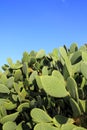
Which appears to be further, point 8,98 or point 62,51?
point 8,98

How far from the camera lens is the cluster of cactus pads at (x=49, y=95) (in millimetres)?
1771

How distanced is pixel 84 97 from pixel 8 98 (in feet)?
2.52

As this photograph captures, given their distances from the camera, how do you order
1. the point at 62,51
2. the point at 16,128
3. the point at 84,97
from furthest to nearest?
1. the point at 16,128
2. the point at 62,51
3. the point at 84,97

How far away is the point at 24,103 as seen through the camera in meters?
2.21

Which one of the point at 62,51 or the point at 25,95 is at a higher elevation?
the point at 62,51

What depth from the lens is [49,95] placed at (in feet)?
6.89

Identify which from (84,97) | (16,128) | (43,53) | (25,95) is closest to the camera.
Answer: (84,97)

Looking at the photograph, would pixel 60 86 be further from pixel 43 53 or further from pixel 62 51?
pixel 43 53

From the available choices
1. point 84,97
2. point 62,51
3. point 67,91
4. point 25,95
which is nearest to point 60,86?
point 67,91

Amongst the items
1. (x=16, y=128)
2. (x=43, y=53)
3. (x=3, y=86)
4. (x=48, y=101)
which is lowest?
(x=16, y=128)

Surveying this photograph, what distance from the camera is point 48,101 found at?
6.87ft

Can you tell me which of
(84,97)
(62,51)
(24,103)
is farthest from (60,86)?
(24,103)

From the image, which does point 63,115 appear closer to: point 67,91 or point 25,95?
point 67,91

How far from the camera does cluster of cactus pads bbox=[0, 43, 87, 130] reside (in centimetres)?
177
